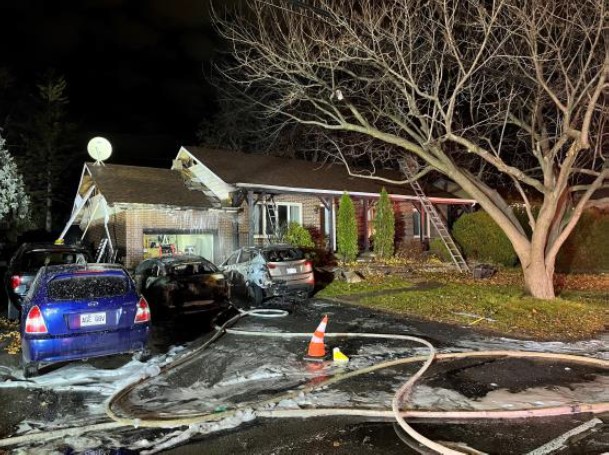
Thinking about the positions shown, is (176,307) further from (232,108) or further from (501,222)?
(232,108)

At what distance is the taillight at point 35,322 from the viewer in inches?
253

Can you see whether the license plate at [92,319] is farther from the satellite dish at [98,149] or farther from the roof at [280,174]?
the satellite dish at [98,149]

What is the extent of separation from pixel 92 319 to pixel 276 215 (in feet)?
43.3

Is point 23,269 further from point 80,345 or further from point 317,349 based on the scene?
point 317,349

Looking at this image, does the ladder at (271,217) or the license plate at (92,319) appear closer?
the license plate at (92,319)

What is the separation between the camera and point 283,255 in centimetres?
1250

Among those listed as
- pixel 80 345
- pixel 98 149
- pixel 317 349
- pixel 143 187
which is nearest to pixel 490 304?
pixel 317 349

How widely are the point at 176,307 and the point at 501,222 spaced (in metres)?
8.00

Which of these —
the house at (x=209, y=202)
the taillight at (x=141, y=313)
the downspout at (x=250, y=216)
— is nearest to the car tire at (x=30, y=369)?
the taillight at (x=141, y=313)

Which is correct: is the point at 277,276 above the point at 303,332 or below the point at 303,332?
above

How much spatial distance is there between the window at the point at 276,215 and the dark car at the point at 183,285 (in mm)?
8328

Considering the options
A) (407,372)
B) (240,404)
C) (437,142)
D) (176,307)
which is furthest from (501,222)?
(240,404)

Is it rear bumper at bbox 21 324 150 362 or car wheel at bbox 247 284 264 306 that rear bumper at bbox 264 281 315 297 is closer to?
car wheel at bbox 247 284 264 306

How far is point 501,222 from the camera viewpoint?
12148mm
